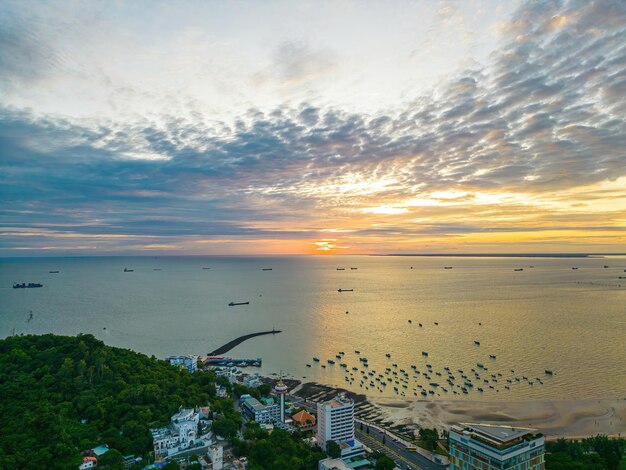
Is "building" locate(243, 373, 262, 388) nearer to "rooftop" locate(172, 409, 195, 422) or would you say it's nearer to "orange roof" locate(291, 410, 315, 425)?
"orange roof" locate(291, 410, 315, 425)

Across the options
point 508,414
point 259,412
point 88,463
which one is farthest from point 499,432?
point 88,463

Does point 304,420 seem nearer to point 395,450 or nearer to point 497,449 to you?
point 395,450

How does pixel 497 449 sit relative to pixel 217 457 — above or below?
above

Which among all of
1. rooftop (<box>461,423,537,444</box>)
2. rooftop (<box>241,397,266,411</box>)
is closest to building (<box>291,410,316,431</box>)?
rooftop (<box>241,397,266,411</box>)

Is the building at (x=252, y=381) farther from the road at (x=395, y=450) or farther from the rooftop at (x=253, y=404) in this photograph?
the road at (x=395, y=450)

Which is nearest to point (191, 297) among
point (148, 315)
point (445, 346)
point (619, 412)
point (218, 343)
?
point (148, 315)

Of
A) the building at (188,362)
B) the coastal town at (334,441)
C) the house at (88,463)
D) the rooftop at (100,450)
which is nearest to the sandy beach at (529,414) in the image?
the coastal town at (334,441)

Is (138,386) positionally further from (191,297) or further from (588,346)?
(191,297)
